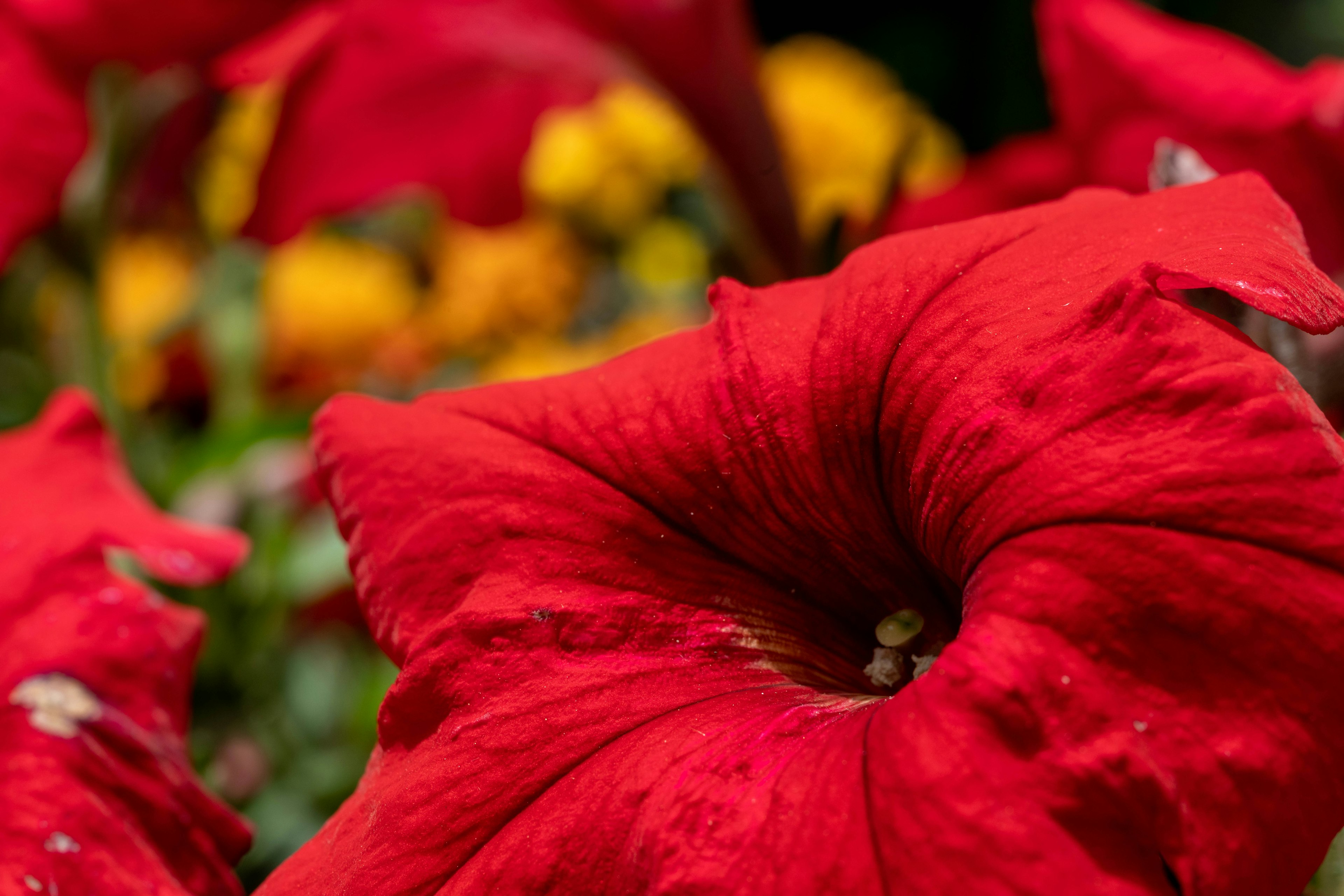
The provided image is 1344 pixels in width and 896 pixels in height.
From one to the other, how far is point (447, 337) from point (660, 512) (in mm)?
944

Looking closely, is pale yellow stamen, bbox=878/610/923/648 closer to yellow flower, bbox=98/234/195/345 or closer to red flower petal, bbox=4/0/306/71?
red flower petal, bbox=4/0/306/71

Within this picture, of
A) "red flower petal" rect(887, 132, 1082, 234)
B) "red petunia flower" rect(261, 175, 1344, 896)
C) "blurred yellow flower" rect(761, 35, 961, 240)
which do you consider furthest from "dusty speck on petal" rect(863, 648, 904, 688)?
"blurred yellow flower" rect(761, 35, 961, 240)

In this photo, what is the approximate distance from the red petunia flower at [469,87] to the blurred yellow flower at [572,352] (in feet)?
0.77

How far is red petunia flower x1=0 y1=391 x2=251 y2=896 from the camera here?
0.38 meters

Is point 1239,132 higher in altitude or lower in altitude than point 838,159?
higher

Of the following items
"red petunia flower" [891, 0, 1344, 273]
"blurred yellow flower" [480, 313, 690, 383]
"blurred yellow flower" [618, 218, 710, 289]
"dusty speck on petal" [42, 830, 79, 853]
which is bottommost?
"blurred yellow flower" [618, 218, 710, 289]

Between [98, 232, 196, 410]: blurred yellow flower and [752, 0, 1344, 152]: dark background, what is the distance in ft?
3.11

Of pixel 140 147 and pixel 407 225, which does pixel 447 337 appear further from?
pixel 140 147

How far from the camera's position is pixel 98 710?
407 millimetres

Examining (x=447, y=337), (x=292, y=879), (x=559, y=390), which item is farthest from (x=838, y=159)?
(x=292, y=879)

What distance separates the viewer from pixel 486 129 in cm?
88

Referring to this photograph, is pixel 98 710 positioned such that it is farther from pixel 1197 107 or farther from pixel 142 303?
pixel 142 303

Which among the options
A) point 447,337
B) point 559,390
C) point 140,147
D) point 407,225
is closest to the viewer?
point 559,390

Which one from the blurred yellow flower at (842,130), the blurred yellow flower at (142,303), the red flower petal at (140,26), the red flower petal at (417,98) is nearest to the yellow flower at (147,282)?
the blurred yellow flower at (142,303)
